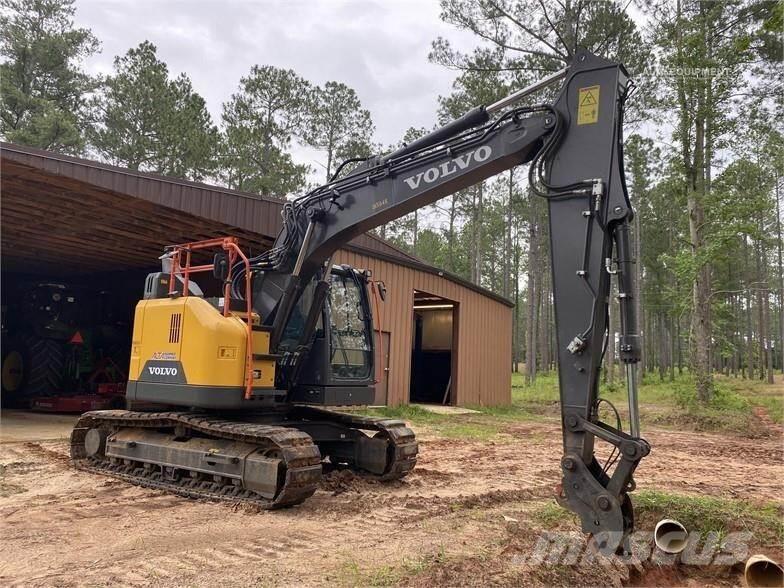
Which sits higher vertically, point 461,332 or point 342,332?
point 461,332

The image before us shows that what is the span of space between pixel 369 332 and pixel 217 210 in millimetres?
5898


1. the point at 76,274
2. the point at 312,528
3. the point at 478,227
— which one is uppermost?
the point at 478,227

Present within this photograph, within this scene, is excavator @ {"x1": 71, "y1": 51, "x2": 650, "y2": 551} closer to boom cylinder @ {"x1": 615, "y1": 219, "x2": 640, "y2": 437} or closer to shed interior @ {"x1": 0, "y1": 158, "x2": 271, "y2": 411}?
boom cylinder @ {"x1": 615, "y1": 219, "x2": 640, "y2": 437}

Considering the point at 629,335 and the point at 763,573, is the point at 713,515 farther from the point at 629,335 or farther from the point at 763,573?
the point at 629,335

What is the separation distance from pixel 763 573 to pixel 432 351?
16980 mm

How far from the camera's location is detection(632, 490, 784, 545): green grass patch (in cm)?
466

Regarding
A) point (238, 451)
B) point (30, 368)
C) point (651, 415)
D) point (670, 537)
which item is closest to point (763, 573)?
point (670, 537)

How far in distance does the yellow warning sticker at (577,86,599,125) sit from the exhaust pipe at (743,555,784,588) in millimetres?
3186

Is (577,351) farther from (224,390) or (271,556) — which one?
(224,390)

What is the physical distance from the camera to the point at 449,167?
550cm

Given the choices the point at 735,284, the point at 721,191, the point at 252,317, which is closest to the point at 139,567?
the point at 252,317

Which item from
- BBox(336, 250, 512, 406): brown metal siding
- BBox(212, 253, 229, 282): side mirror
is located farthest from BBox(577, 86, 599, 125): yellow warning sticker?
BBox(336, 250, 512, 406): brown metal siding

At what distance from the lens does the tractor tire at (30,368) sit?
14.6 m

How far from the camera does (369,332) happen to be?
7.33m
